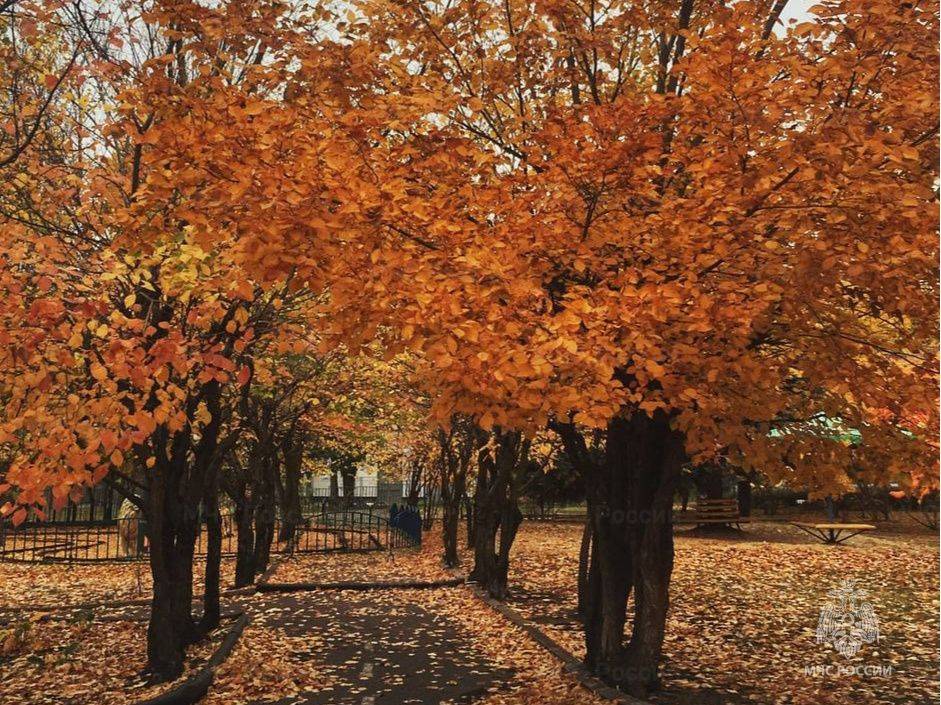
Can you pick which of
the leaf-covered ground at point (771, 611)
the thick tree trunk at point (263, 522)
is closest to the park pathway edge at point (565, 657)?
the leaf-covered ground at point (771, 611)

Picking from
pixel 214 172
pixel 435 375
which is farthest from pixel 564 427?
pixel 214 172

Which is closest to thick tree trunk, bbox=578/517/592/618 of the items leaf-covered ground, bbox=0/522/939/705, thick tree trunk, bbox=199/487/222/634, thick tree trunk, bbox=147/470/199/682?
leaf-covered ground, bbox=0/522/939/705

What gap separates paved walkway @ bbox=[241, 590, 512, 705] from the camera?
361 inches

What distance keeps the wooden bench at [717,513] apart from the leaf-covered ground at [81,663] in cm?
1861

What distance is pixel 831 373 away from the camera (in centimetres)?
680

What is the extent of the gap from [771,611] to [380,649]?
734 centimetres

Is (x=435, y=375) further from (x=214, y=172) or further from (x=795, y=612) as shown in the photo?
(x=795, y=612)

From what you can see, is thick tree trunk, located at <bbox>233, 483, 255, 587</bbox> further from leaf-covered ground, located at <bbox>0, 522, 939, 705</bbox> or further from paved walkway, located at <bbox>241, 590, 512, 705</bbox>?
paved walkway, located at <bbox>241, 590, 512, 705</bbox>

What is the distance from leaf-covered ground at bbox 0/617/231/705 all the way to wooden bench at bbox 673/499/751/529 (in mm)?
18608

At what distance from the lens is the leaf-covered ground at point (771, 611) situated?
9242 mm

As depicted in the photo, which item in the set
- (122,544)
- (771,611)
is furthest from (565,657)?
(122,544)

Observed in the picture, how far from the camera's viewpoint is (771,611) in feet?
46.3

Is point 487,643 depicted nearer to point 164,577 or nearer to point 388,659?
point 388,659

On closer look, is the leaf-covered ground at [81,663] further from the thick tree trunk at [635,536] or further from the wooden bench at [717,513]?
the wooden bench at [717,513]
